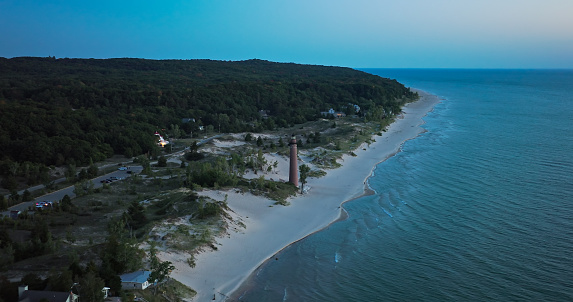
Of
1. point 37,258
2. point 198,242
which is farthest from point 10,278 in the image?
point 198,242

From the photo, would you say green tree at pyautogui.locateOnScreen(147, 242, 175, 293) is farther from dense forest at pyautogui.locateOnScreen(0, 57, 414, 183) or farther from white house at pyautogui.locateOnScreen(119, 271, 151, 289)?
dense forest at pyautogui.locateOnScreen(0, 57, 414, 183)

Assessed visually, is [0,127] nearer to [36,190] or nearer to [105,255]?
[36,190]

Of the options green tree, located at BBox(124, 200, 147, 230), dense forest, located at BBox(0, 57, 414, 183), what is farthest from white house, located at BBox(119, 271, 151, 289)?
dense forest, located at BBox(0, 57, 414, 183)

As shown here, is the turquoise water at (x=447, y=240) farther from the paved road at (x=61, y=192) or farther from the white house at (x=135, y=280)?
the paved road at (x=61, y=192)

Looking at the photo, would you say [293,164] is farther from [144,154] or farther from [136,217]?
[144,154]

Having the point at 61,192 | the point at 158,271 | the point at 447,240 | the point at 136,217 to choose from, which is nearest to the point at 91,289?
the point at 158,271

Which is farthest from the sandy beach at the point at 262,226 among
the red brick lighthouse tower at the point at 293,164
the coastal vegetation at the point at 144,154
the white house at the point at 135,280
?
the white house at the point at 135,280
